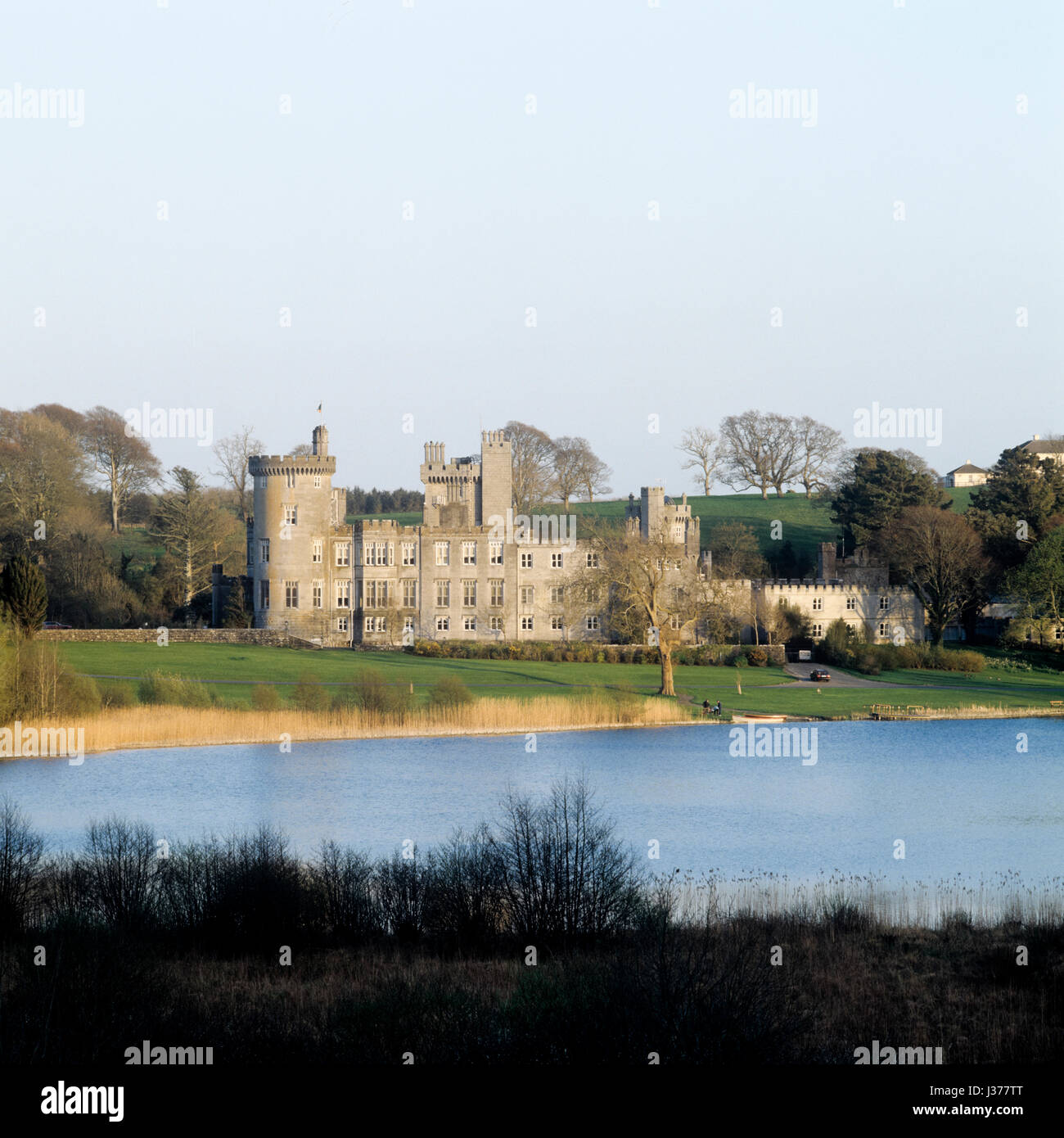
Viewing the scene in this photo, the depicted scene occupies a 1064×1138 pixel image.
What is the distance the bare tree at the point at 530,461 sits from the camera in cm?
9369

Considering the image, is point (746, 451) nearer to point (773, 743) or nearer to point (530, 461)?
point (530, 461)

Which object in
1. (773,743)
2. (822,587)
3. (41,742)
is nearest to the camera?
(41,742)

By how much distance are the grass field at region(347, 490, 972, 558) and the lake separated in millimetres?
39942

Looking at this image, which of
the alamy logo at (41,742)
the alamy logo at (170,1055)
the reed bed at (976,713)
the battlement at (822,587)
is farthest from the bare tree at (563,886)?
the battlement at (822,587)

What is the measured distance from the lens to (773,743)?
42.5m

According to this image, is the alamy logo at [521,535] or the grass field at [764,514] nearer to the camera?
the alamy logo at [521,535]

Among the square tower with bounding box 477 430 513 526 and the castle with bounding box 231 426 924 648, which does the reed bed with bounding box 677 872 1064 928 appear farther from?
the square tower with bounding box 477 430 513 526

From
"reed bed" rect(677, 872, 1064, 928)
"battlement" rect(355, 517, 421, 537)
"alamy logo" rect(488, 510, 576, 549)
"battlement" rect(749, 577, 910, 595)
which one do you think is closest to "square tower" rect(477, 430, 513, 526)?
"alamy logo" rect(488, 510, 576, 549)

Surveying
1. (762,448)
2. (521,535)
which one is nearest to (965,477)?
(762,448)

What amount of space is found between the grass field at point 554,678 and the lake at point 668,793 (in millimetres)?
7222

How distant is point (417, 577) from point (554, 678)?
14.5m

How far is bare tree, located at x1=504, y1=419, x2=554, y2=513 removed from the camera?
9369 cm

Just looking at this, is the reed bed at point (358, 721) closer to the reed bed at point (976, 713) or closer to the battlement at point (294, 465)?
the reed bed at point (976, 713)
